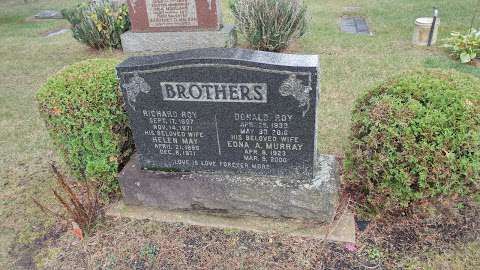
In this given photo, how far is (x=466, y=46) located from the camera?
7.22m

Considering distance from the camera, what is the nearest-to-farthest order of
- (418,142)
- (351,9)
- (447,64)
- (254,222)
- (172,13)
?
(418,142), (254,222), (447,64), (172,13), (351,9)

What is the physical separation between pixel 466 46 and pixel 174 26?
5.66 meters

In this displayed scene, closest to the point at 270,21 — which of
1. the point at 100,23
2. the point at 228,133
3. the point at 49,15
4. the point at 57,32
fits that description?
the point at 100,23

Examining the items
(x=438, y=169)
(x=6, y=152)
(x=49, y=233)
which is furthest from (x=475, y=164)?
(x=6, y=152)

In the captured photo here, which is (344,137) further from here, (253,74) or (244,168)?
(253,74)

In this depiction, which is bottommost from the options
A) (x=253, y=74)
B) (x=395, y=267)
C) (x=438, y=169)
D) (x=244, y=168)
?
(x=395, y=267)

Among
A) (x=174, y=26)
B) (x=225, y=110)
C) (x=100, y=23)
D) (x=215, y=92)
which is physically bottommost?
(x=174, y=26)

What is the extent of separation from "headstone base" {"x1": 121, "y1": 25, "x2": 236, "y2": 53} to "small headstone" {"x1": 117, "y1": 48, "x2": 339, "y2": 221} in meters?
4.82

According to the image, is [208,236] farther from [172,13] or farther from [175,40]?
[172,13]

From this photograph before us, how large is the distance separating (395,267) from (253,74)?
1917mm

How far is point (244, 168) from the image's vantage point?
3.69 m

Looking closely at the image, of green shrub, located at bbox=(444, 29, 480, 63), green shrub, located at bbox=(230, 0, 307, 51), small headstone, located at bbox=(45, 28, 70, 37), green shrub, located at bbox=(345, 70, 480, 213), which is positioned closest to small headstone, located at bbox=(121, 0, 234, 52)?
green shrub, located at bbox=(230, 0, 307, 51)

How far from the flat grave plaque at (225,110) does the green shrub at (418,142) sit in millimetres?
507

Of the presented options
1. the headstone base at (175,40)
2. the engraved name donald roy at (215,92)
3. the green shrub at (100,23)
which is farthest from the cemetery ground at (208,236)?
the headstone base at (175,40)
